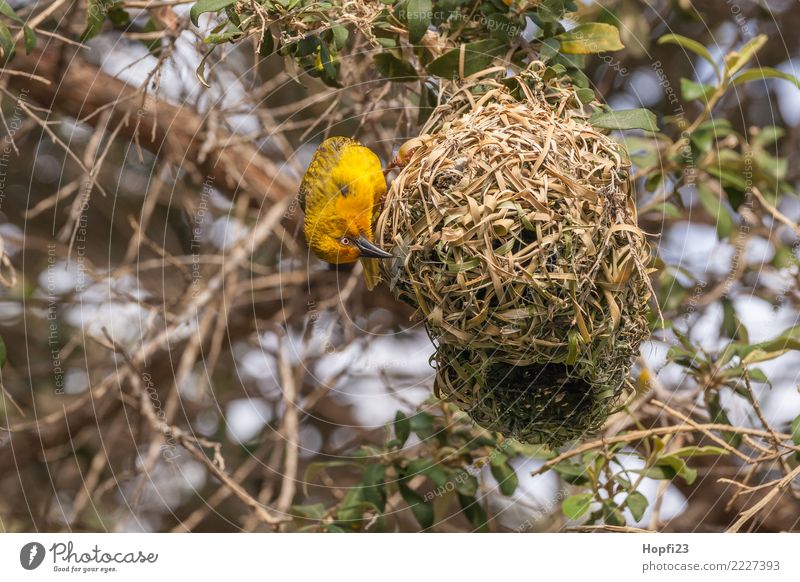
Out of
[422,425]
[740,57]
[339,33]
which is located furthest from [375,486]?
[740,57]

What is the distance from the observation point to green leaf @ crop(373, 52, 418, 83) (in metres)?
2.09

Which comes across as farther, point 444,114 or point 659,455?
point 659,455

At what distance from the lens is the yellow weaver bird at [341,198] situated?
78.3 inches

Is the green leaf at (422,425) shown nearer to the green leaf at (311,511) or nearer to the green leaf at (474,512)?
the green leaf at (474,512)

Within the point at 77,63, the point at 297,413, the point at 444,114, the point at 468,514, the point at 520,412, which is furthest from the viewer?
the point at 297,413

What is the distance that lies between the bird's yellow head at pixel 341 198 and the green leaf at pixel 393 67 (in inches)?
7.4

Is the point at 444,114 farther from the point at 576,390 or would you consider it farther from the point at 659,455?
the point at 659,455

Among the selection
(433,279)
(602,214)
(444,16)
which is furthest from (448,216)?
(444,16)

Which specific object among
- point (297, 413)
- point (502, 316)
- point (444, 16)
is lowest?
point (297, 413)

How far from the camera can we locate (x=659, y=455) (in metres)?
2.22

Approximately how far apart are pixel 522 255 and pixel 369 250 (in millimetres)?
389

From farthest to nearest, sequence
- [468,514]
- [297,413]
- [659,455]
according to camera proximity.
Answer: [297,413] → [468,514] → [659,455]

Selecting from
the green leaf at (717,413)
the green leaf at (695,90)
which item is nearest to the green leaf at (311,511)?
the green leaf at (717,413)

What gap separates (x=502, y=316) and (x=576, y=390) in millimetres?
292
